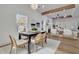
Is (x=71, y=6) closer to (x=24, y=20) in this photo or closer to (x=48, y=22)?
(x=48, y=22)

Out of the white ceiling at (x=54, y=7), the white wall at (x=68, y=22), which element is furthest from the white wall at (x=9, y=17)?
the white wall at (x=68, y=22)

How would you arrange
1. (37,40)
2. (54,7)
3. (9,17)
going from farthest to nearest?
(37,40) → (54,7) → (9,17)

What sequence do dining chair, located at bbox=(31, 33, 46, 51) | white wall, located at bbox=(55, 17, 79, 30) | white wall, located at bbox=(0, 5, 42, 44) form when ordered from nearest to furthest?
white wall, located at bbox=(0, 5, 42, 44) < white wall, located at bbox=(55, 17, 79, 30) < dining chair, located at bbox=(31, 33, 46, 51)

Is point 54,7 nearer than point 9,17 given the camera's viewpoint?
No

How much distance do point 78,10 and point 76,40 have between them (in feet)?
7.56

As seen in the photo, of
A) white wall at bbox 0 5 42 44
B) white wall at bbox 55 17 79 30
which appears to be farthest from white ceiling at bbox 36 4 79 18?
white wall at bbox 0 5 42 44

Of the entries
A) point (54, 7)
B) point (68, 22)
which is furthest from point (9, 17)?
point (68, 22)

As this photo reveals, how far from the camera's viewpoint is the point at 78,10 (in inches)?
123

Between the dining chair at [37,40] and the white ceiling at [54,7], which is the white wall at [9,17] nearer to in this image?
the white ceiling at [54,7]

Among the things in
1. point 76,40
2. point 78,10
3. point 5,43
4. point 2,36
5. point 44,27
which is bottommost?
point 76,40

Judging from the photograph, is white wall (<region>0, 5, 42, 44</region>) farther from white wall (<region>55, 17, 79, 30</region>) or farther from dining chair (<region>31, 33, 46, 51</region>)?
white wall (<region>55, 17, 79, 30</region>)

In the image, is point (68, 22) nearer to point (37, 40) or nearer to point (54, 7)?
point (54, 7)

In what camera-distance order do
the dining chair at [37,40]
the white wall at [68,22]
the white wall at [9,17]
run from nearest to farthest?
the white wall at [9,17] → the white wall at [68,22] → the dining chair at [37,40]

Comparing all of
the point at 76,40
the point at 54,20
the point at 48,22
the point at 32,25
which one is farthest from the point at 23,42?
the point at 76,40
